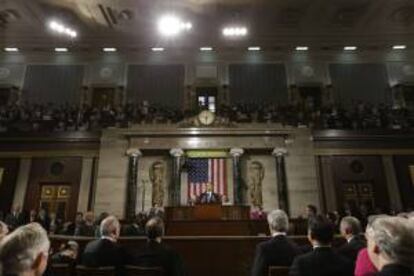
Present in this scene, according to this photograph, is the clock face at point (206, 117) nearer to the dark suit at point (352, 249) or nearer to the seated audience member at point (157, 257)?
the seated audience member at point (157, 257)

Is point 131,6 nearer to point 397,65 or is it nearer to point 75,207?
point 75,207

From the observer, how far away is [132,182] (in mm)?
12648

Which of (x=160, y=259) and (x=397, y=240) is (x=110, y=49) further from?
(x=397, y=240)

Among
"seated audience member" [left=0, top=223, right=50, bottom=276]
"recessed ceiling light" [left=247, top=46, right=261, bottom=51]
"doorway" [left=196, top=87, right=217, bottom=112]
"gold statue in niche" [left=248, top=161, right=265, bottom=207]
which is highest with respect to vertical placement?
"recessed ceiling light" [left=247, top=46, right=261, bottom=51]

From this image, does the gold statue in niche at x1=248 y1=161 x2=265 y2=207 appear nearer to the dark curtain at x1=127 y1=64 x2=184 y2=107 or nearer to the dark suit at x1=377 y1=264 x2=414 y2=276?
the dark curtain at x1=127 y1=64 x2=184 y2=107

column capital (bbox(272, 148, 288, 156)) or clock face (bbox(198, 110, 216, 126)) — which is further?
clock face (bbox(198, 110, 216, 126))

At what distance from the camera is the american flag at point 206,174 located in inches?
496

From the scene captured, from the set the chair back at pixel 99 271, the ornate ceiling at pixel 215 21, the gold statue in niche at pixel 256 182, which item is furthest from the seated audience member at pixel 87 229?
the ornate ceiling at pixel 215 21

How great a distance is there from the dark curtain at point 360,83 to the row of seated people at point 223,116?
1.95 m

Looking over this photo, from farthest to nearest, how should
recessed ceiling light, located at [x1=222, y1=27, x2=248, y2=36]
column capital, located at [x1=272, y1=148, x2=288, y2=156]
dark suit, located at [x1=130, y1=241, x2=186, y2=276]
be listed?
recessed ceiling light, located at [x1=222, y1=27, x2=248, y2=36]
column capital, located at [x1=272, y1=148, x2=288, y2=156]
dark suit, located at [x1=130, y1=241, x2=186, y2=276]

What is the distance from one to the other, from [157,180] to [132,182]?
0.97 metres

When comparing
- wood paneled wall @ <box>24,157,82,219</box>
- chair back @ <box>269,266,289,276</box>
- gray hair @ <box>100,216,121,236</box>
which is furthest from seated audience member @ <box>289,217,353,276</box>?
wood paneled wall @ <box>24,157,82,219</box>

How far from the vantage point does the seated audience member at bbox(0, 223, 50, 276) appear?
1.77 m

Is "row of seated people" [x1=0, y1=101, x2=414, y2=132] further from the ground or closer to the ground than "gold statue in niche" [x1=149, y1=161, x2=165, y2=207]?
further from the ground
